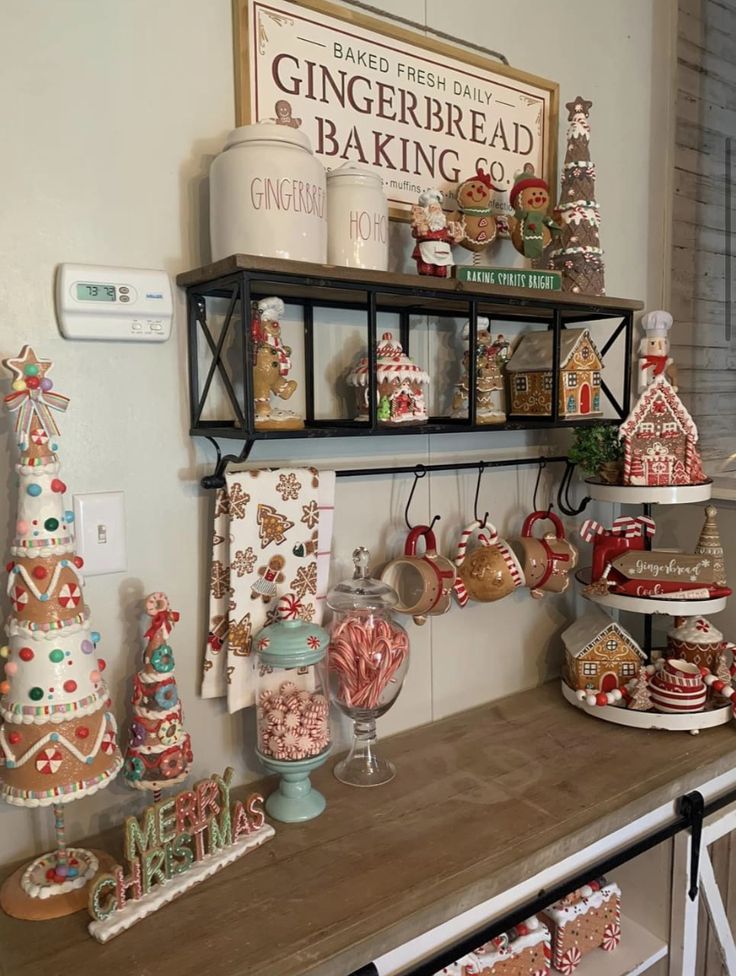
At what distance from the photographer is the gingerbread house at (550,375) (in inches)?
53.7

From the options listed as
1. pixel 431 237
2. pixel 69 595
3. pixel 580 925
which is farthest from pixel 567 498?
pixel 69 595

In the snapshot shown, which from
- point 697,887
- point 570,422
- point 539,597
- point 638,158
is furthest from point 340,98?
point 697,887

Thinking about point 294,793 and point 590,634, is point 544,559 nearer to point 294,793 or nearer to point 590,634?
point 590,634

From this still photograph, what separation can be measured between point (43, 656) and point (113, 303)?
1.48 ft

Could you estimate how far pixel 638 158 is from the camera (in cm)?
167

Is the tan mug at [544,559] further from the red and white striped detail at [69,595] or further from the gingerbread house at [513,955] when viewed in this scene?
the red and white striped detail at [69,595]

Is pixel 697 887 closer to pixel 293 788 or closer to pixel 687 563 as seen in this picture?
pixel 687 563

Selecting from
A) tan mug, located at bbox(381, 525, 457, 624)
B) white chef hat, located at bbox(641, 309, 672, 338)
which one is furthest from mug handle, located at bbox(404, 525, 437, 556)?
white chef hat, located at bbox(641, 309, 672, 338)

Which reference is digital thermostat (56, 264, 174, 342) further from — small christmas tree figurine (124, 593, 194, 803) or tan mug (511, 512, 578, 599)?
tan mug (511, 512, 578, 599)

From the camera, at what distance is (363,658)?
1.19 m

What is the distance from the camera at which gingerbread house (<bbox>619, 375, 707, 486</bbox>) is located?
4.69ft

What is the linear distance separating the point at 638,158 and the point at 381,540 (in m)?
1.01

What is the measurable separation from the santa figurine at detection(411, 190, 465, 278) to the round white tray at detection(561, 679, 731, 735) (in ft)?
2.69

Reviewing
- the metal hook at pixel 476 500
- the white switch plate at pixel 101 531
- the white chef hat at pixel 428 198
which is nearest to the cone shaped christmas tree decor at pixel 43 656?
the white switch plate at pixel 101 531
